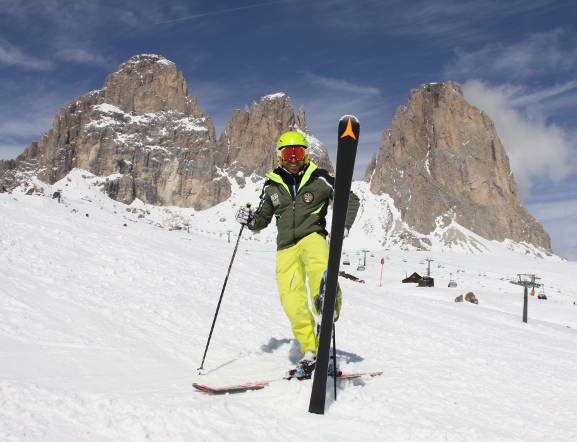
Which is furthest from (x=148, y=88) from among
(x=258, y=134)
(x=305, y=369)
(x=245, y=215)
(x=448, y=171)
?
(x=305, y=369)

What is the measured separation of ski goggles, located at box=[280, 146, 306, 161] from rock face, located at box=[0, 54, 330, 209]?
15272cm

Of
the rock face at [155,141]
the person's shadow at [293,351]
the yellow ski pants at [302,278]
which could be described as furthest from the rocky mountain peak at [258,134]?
the yellow ski pants at [302,278]

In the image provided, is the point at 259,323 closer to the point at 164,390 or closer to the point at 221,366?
the point at 221,366

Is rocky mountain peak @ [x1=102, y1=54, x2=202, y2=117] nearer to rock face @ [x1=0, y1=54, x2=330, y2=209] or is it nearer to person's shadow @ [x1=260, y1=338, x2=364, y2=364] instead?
rock face @ [x1=0, y1=54, x2=330, y2=209]

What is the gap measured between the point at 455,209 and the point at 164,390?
147244mm

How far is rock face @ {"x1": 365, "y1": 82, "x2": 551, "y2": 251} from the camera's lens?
5384 inches

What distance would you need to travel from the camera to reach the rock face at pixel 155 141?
15212 centimetres

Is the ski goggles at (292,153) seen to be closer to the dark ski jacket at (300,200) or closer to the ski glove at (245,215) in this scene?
the dark ski jacket at (300,200)

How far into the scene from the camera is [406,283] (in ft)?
100

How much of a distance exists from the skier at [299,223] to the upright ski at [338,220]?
86 cm

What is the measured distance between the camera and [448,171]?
144 meters

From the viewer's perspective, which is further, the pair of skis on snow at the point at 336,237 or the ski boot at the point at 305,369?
the ski boot at the point at 305,369

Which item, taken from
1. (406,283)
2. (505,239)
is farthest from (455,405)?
(505,239)

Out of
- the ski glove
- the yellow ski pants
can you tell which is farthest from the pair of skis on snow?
the ski glove
